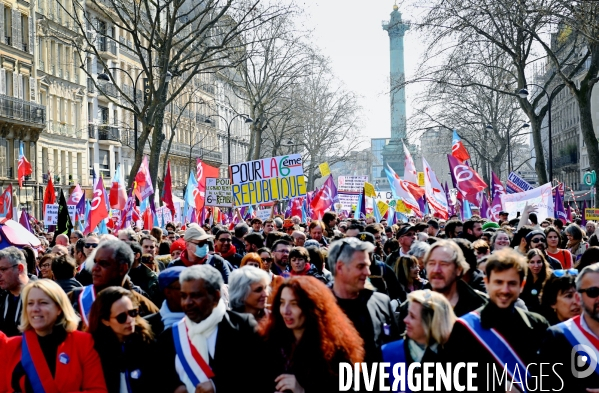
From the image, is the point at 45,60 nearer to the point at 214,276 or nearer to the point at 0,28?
the point at 0,28

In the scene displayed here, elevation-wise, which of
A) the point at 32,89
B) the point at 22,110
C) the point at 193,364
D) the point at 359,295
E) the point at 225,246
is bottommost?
the point at 193,364

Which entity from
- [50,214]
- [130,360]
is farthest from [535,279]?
[50,214]

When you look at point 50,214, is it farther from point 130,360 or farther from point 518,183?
point 130,360

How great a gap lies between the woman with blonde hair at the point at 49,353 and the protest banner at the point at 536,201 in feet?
51.0

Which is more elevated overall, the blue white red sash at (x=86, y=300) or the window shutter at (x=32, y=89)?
the window shutter at (x=32, y=89)

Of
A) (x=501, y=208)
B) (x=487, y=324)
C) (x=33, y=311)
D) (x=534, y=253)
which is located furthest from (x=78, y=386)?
(x=501, y=208)

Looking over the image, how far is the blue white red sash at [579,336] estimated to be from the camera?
506 cm

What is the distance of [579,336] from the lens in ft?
16.8

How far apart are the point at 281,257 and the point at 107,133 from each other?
46652 mm

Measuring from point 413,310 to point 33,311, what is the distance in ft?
6.86

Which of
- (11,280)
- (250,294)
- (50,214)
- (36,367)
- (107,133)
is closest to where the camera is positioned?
(36,367)

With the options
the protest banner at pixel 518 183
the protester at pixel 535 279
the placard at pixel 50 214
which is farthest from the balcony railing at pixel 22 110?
the protester at pixel 535 279

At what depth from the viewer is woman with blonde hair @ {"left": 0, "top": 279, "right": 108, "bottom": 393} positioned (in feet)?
17.3

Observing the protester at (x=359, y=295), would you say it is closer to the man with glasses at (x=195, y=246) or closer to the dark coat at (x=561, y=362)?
the dark coat at (x=561, y=362)
